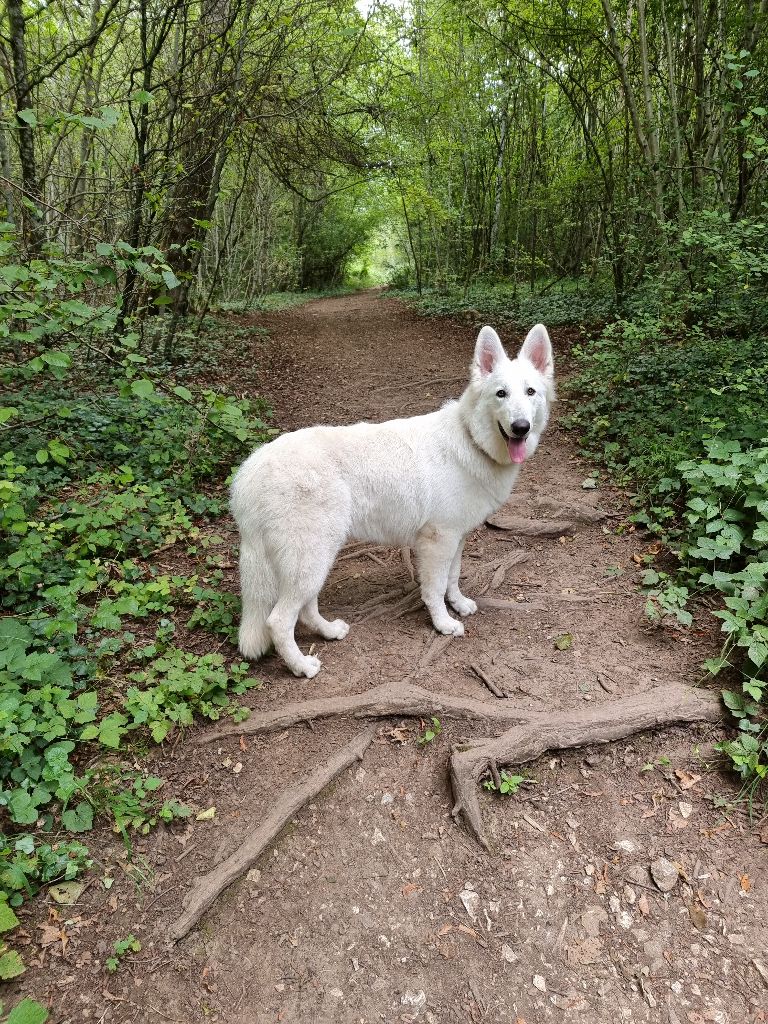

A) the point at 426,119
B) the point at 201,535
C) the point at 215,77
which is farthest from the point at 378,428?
the point at 426,119

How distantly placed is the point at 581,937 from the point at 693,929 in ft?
1.68

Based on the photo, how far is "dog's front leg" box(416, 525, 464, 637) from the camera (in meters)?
4.04

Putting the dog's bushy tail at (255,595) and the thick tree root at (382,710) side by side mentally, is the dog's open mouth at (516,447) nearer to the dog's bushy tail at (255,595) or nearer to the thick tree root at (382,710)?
the thick tree root at (382,710)

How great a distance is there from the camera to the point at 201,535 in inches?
203

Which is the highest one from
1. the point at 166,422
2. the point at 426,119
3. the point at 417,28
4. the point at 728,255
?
the point at 417,28

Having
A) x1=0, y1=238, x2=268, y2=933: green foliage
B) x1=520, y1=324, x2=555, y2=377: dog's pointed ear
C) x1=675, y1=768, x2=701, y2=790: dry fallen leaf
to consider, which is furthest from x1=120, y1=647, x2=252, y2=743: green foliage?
x1=520, y1=324, x2=555, y2=377: dog's pointed ear

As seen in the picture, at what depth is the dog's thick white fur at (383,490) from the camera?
356 cm

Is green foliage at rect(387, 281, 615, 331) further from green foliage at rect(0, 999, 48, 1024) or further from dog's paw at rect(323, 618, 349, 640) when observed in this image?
green foliage at rect(0, 999, 48, 1024)

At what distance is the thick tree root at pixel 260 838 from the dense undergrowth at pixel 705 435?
2.17 metres

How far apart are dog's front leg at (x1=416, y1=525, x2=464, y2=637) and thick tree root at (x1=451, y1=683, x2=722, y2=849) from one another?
1061mm

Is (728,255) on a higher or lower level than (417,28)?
lower

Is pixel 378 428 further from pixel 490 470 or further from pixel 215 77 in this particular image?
pixel 215 77

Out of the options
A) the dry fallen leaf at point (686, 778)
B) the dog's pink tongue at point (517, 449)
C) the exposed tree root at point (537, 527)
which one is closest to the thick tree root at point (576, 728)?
the dry fallen leaf at point (686, 778)

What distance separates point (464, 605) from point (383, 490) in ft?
4.14
